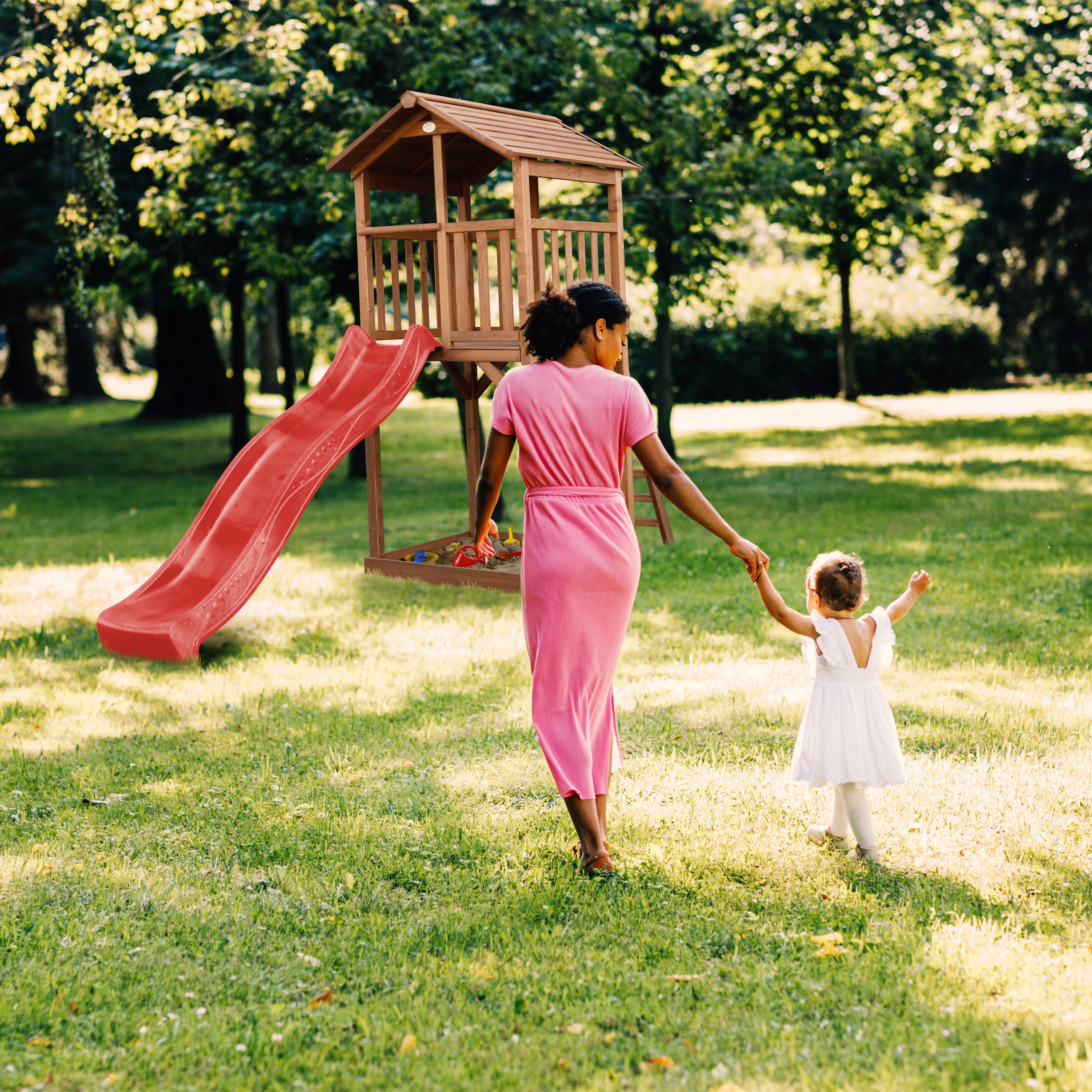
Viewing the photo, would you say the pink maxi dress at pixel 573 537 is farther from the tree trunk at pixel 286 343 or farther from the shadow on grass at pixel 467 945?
the tree trunk at pixel 286 343

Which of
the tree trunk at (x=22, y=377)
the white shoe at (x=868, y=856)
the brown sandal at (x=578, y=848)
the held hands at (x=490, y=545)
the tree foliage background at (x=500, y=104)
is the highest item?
the tree foliage background at (x=500, y=104)

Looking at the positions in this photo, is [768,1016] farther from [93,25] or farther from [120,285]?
[120,285]

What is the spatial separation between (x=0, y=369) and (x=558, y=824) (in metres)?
49.6

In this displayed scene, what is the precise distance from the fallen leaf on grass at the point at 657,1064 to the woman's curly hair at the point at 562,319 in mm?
2311

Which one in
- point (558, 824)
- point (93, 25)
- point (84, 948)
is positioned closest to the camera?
point (84, 948)

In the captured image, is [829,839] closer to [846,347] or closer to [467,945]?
[467,945]

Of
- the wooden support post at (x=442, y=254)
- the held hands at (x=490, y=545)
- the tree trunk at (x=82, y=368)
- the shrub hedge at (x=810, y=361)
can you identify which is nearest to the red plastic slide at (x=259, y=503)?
the wooden support post at (x=442, y=254)

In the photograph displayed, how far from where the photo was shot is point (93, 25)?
39.6 feet

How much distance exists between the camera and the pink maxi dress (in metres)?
4.20

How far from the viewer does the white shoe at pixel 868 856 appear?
174 inches

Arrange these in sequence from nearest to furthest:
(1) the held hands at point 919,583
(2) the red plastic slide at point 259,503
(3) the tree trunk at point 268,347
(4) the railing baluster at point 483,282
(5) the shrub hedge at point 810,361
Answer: (1) the held hands at point 919,583 → (2) the red plastic slide at point 259,503 → (4) the railing baluster at point 483,282 → (5) the shrub hedge at point 810,361 → (3) the tree trunk at point 268,347

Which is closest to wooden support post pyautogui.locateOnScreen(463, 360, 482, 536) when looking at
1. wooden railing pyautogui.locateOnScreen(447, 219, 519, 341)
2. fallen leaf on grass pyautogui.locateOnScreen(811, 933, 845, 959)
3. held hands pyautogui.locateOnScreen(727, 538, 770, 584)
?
wooden railing pyautogui.locateOnScreen(447, 219, 519, 341)

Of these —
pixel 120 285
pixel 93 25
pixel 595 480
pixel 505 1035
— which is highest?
pixel 93 25

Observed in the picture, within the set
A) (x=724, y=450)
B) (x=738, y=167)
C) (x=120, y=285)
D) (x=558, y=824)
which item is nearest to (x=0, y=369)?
(x=120, y=285)
